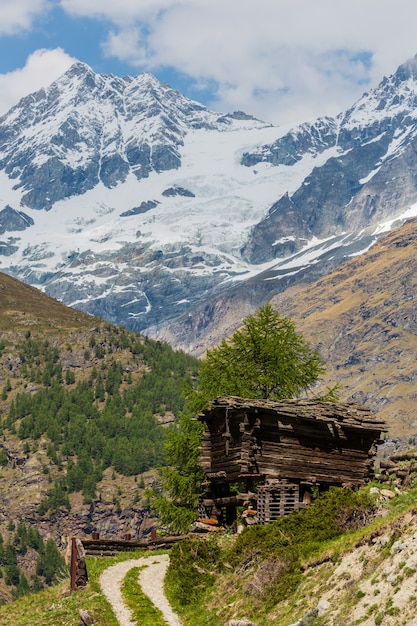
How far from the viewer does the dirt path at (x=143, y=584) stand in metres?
34.3

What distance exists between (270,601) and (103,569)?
1322cm

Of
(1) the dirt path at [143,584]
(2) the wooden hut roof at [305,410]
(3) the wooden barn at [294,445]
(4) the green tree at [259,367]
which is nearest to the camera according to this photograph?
(1) the dirt path at [143,584]

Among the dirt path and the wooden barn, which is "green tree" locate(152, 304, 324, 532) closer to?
the wooden barn

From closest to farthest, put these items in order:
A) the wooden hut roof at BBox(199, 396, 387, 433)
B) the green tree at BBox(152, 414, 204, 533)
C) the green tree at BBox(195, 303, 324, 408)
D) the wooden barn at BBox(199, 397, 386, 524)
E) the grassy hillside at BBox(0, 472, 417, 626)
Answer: the grassy hillside at BBox(0, 472, 417, 626) → the wooden barn at BBox(199, 397, 386, 524) → the wooden hut roof at BBox(199, 396, 387, 433) → the green tree at BBox(152, 414, 204, 533) → the green tree at BBox(195, 303, 324, 408)

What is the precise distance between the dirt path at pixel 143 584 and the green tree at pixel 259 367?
1216 cm

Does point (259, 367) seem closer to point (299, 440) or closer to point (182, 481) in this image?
point (182, 481)

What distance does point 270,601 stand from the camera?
99.2 feet

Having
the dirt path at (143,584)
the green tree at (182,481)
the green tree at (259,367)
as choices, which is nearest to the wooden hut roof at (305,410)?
the green tree at (259,367)

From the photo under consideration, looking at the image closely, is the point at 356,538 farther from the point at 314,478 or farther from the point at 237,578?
the point at 314,478


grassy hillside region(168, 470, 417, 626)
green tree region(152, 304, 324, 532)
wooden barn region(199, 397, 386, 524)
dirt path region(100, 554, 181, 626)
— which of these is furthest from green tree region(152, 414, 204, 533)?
grassy hillside region(168, 470, 417, 626)

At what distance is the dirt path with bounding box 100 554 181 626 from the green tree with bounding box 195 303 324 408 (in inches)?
479

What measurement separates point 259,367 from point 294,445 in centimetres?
1057

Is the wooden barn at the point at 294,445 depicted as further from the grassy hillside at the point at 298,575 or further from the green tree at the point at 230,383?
the green tree at the point at 230,383

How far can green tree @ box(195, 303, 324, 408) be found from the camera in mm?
55094
